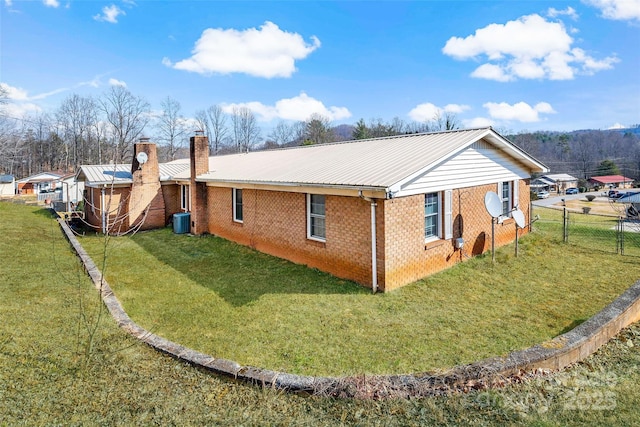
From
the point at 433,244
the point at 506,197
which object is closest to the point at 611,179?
the point at 506,197

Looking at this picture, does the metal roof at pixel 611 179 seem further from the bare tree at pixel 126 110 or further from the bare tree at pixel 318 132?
the bare tree at pixel 126 110

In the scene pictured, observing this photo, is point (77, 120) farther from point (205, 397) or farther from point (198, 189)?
point (205, 397)

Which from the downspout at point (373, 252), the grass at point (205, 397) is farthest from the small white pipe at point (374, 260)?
the grass at point (205, 397)

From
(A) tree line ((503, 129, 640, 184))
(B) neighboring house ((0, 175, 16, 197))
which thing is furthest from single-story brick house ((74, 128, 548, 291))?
(A) tree line ((503, 129, 640, 184))

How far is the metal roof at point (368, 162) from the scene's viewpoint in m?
9.38

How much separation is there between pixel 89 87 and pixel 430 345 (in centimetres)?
6267

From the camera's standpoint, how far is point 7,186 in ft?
174

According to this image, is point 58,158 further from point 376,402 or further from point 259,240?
point 376,402

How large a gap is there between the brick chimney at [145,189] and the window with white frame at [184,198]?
0.93m

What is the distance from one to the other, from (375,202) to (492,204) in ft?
16.9

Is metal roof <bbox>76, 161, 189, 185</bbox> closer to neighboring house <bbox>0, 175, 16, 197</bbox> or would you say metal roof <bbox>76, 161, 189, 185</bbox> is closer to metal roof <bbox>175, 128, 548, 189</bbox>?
metal roof <bbox>175, 128, 548, 189</bbox>

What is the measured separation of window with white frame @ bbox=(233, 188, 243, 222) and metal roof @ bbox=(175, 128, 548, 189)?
0.65 metres

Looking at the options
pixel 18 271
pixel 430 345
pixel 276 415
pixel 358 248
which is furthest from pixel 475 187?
pixel 18 271

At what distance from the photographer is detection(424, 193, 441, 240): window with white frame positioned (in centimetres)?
1055
